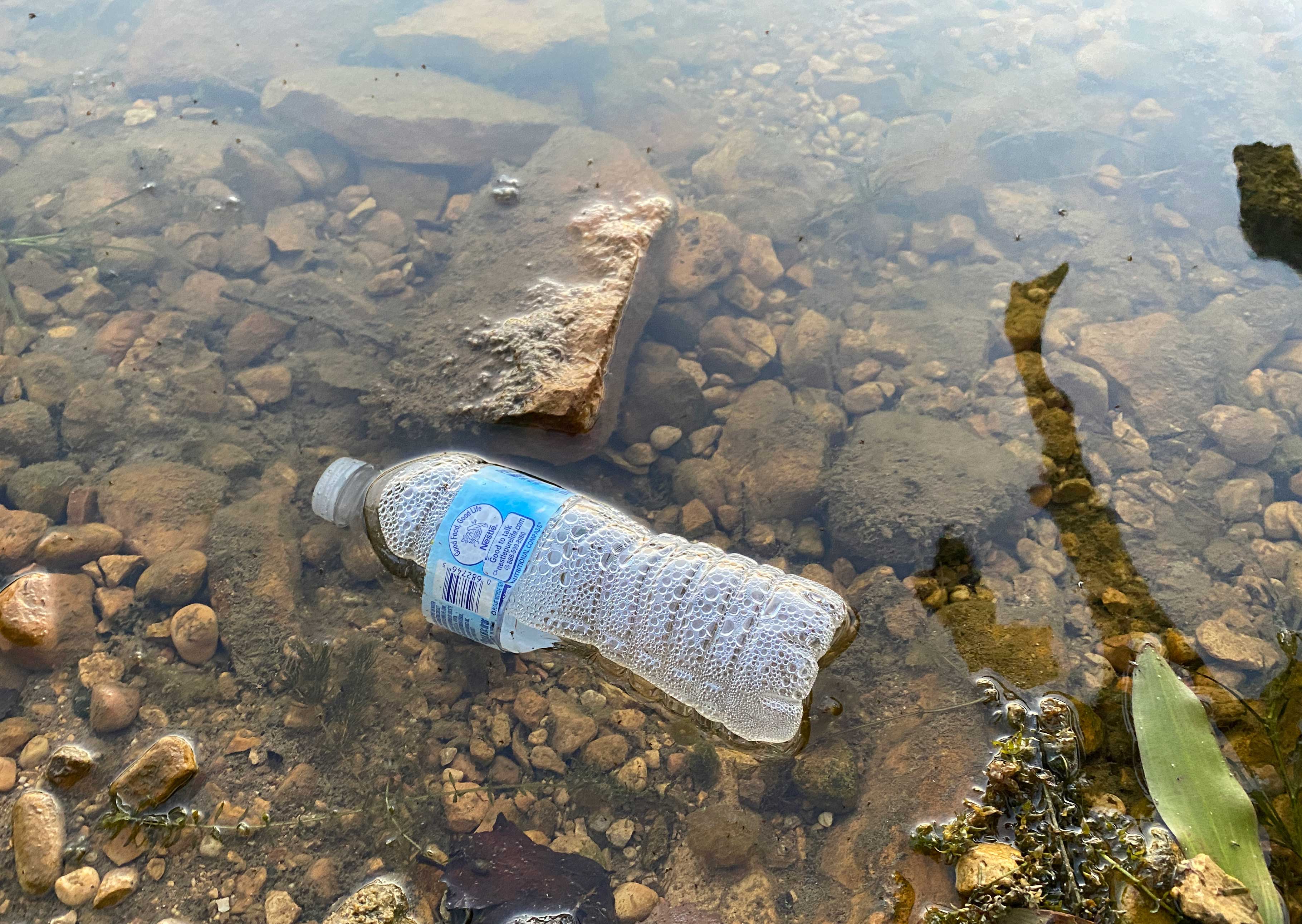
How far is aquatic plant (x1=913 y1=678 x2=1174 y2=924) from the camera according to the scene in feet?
4.93

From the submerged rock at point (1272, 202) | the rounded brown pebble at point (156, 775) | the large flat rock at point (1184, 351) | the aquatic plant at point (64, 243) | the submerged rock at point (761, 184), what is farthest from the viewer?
the submerged rock at point (761, 184)

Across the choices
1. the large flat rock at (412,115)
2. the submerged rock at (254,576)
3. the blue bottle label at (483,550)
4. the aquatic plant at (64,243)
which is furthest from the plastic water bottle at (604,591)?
the large flat rock at (412,115)

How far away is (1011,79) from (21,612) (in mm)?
4923

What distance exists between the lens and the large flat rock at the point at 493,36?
14.2 feet

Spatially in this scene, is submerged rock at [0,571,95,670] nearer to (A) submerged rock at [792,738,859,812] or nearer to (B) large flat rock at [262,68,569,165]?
(A) submerged rock at [792,738,859,812]

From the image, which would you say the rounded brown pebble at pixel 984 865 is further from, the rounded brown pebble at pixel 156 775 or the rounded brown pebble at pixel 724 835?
the rounded brown pebble at pixel 156 775

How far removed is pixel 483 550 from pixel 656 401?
93cm

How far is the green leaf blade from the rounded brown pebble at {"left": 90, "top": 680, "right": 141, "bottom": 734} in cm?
261

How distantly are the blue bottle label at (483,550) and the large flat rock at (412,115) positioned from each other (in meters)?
2.12

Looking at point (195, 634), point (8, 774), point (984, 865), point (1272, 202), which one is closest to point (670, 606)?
point (984, 865)

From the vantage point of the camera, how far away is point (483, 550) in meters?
1.98

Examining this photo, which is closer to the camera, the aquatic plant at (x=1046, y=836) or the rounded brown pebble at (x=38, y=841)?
the aquatic plant at (x=1046, y=836)

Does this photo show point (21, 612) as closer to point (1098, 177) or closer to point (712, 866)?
point (712, 866)

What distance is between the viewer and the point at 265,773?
1955mm
